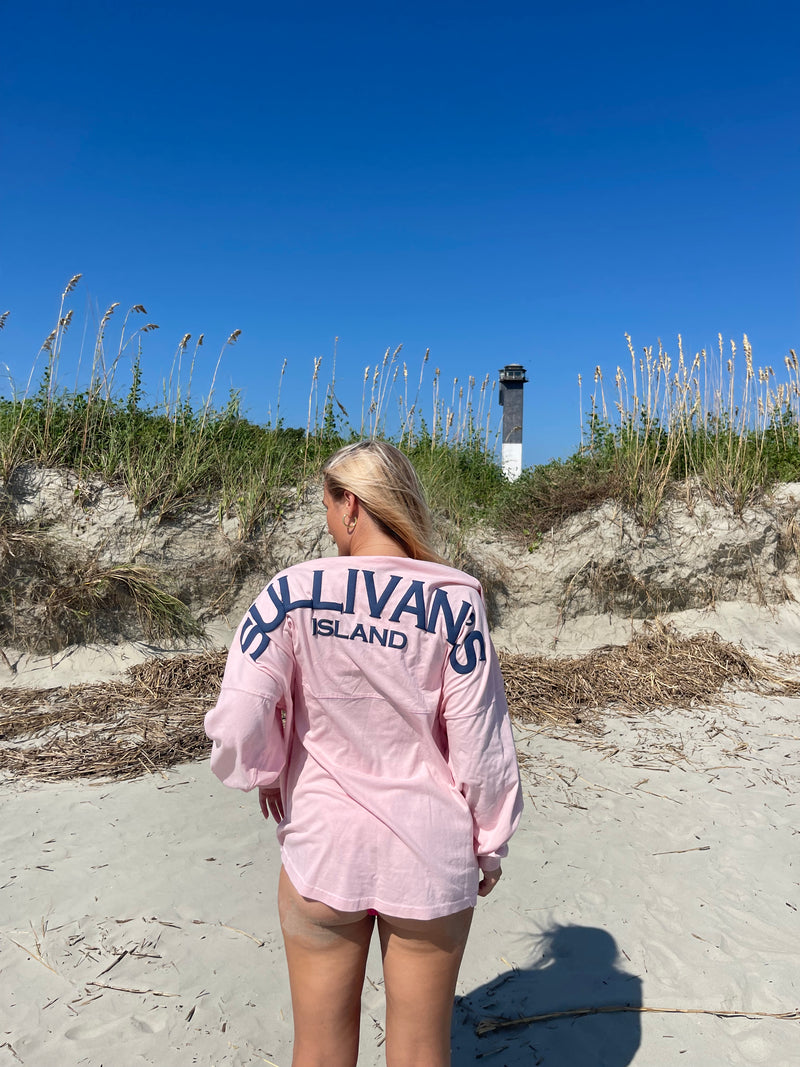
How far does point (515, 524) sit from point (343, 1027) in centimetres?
610

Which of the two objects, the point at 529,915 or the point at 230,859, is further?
the point at 230,859

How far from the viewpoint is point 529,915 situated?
300cm

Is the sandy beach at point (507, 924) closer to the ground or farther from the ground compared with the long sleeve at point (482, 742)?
closer to the ground

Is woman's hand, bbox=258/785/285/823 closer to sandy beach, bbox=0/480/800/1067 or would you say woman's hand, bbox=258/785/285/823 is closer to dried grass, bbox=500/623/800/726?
sandy beach, bbox=0/480/800/1067

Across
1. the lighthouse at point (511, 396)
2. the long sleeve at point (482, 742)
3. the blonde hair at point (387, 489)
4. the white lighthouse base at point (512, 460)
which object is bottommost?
the long sleeve at point (482, 742)

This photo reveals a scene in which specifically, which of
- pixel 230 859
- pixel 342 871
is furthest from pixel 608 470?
pixel 342 871

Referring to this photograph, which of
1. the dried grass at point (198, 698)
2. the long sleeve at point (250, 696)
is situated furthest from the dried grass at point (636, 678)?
the long sleeve at point (250, 696)

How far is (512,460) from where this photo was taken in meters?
9.23

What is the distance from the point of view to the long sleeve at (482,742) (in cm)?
144

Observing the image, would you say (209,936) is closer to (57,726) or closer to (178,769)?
(178,769)

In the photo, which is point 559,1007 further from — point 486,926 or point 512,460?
point 512,460

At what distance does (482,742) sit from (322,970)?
1.96 ft

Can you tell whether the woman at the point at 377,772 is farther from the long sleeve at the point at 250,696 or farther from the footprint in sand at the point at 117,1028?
the footprint in sand at the point at 117,1028

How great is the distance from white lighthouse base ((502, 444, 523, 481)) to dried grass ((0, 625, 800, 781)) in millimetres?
3119
